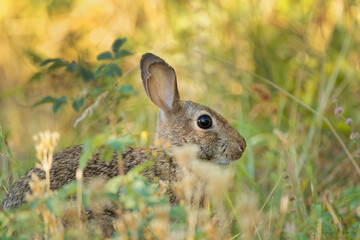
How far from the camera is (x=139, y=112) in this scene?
5840 mm

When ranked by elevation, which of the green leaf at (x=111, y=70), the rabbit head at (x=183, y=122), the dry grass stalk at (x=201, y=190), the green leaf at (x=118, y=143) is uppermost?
the green leaf at (x=111, y=70)

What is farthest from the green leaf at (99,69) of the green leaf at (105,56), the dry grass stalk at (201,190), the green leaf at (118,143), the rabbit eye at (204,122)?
the green leaf at (118,143)

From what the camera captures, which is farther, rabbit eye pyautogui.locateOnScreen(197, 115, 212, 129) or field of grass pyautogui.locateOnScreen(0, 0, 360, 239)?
rabbit eye pyautogui.locateOnScreen(197, 115, 212, 129)

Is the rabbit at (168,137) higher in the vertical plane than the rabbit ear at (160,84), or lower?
lower

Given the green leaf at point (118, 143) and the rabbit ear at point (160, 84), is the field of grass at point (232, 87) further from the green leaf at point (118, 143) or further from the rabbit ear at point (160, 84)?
the green leaf at point (118, 143)

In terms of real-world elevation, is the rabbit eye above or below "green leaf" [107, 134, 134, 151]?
above

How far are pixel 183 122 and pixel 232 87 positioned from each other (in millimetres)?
1914

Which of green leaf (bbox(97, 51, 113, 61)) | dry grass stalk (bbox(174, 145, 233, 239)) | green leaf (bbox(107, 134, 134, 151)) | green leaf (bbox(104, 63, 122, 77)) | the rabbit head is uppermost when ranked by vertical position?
green leaf (bbox(97, 51, 113, 61))

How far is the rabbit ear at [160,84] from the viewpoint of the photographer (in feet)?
13.9

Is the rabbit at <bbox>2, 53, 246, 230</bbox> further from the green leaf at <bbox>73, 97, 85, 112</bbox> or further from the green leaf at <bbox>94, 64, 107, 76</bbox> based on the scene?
the green leaf at <bbox>73, 97, 85, 112</bbox>

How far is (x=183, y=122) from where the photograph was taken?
13.9ft

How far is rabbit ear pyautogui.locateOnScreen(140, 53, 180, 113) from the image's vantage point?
423 cm

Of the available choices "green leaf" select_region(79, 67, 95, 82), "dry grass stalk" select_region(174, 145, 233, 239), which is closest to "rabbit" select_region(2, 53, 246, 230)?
"dry grass stalk" select_region(174, 145, 233, 239)

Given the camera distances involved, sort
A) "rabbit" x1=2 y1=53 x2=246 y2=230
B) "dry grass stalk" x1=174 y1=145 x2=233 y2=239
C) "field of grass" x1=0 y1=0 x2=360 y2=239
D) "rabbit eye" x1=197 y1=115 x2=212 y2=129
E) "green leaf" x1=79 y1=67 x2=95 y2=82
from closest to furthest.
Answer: "dry grass stalk" x1=174 y1=145 x2=233 y2=239
"rabbit" x1=2 y1=53 x2=246 y2=230
"field of grass" x1=0 y1=0 x2=360 y2=239
"rabbit eye" x1=197 y1=115 x2=212 y2=129
"green leaf" x1=79 y1=67 x2=95 y2=82
